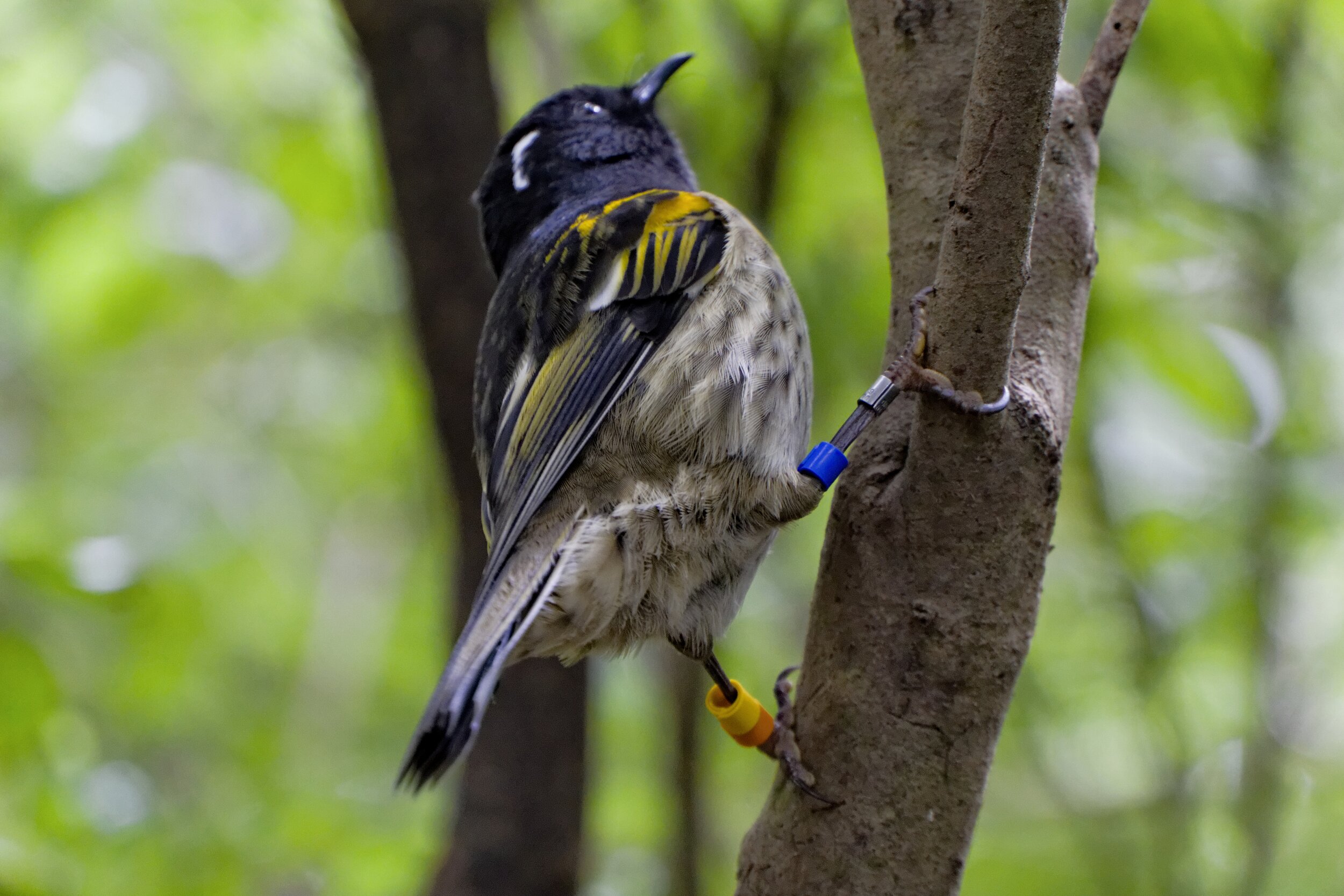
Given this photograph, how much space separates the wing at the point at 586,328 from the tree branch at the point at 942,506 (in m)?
0.54

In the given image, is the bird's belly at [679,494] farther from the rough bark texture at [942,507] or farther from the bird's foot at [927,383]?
the bird's foot at [927,383]

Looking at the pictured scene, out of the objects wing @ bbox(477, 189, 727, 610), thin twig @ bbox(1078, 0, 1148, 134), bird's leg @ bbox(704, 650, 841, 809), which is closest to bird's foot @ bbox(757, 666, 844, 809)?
bird's leg @ bbox(704, 650, 841, 809)

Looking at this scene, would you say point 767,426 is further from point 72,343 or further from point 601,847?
point 72,343

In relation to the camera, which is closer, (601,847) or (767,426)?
(767,426)

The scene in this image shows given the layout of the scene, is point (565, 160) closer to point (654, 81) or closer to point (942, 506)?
point (654, 81)

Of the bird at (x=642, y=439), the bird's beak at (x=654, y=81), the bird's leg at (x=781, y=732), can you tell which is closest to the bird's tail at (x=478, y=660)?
the bird at (x=642, y=439)

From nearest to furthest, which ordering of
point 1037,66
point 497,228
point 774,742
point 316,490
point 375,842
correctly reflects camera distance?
point 1037,66, point 774,742, point 497,228, point 375,842, point 316,490

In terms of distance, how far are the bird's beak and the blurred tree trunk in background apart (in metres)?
0.65

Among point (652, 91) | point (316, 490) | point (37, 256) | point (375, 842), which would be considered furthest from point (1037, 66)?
point (316, 490)

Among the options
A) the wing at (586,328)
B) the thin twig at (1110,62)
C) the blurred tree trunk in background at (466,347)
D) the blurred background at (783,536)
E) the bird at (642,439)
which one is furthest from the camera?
the blurred tree trunk in background at (466,347)

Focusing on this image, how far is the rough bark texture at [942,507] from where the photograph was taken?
65.4 inches

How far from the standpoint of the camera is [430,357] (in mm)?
3725

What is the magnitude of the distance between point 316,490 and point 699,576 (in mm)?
4658

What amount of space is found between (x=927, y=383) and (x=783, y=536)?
2.94 m
